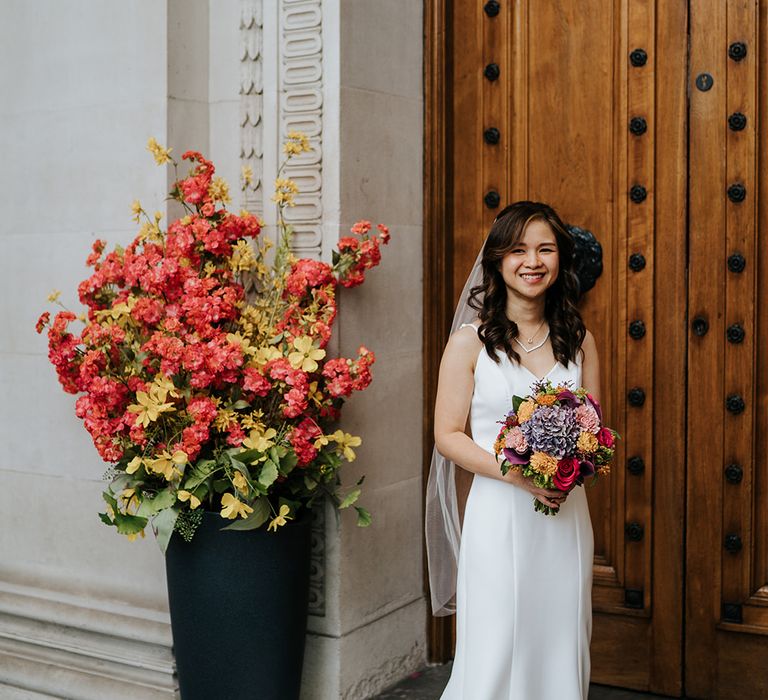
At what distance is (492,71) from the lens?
14.8ft

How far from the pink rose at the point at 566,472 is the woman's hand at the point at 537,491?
10 centimetres

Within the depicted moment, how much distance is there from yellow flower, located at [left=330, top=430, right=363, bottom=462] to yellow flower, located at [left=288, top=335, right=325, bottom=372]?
337 millimetres

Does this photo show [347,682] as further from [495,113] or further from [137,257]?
[495,113]

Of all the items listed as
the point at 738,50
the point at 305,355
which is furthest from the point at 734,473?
the point at 305,355

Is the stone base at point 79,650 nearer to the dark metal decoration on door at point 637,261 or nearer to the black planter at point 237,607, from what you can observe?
the black planter at point 237,607

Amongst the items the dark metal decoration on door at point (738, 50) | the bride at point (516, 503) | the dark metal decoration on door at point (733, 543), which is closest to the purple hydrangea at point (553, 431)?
the bride at point (516, 503)

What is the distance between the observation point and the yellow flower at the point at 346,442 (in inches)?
154

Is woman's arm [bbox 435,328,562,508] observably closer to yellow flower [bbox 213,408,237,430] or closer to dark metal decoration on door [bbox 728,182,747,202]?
yellow flower [bbox 213,408,237,430]

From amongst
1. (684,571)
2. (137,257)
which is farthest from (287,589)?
(684,571)

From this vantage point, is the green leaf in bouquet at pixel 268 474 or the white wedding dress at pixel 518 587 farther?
the green leaf in bouquet at pixel 268 474

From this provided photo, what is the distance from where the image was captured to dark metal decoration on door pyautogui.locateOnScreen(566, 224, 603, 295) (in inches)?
169

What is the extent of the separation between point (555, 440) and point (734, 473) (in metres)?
1.43

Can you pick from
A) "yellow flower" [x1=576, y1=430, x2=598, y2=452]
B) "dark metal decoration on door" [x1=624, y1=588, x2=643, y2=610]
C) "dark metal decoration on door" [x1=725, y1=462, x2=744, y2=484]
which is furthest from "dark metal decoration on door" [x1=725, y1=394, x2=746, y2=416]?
"yellow flower" [x1=576, y1=430, x2=598, y2=452]

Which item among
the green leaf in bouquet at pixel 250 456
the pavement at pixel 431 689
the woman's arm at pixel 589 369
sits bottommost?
the pavement at pixel 431 689
